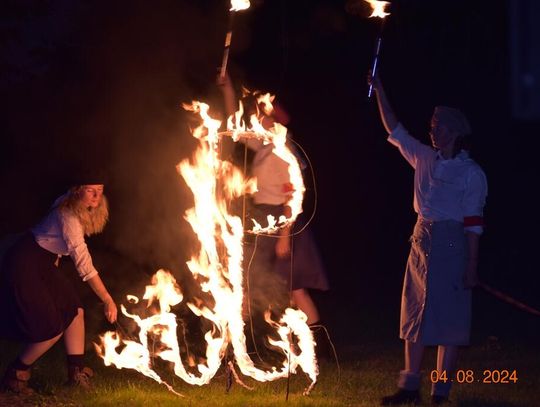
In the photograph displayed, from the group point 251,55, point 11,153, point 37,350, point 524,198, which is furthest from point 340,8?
point 37,350

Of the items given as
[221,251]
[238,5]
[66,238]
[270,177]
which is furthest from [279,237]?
[238,5]

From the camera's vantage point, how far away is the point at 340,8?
15.2 meters

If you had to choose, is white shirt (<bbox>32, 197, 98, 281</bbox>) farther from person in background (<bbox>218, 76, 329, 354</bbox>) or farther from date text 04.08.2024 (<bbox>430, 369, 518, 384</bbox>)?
date text 04.08.2024 (<bbox>430, 369, 518, 384</bbox>)

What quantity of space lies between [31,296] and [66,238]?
50 cm

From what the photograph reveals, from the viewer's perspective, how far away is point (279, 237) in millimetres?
8203

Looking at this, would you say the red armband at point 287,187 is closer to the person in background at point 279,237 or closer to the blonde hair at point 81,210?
the person in background at point 279,237

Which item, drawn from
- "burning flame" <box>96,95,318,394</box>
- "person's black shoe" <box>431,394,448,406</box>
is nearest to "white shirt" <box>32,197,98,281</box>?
"burning flame" <box>96,95,318,394</box>

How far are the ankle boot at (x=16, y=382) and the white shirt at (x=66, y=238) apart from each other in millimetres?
857

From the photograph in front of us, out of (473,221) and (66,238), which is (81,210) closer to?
(66,238)

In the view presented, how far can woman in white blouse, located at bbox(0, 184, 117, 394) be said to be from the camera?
23.9 feet

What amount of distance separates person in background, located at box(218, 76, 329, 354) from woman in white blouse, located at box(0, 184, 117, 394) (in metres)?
1.48

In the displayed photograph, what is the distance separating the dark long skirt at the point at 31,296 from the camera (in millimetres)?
7254

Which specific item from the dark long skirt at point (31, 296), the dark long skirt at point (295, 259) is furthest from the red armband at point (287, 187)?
the dark long skirt at point (31, 296)

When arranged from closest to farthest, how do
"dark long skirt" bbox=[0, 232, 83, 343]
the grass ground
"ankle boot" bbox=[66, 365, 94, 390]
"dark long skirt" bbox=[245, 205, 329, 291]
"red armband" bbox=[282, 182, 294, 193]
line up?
the grass ground → "dark long skirt" bbox=[0, 232, 83, 343] → "ankle boot" bbox=[66, 365, 94, 390] → "red armband" bbox=[282, 182, 294, 193] → "dark long skirt" bbox=[245, 205, 329, 291]
